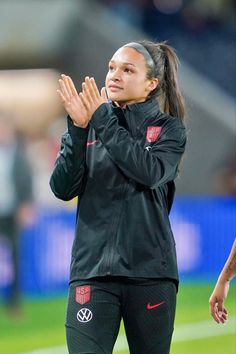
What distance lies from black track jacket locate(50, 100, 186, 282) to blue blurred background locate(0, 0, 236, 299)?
8.65 meters

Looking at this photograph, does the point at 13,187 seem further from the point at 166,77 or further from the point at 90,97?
the point at 90,97

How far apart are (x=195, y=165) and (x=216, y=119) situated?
1490 mm

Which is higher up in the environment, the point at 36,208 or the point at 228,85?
the point at 228,85

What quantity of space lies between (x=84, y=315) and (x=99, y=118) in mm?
896

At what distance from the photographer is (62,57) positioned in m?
18.9

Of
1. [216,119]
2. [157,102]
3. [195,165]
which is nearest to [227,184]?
[195,165]

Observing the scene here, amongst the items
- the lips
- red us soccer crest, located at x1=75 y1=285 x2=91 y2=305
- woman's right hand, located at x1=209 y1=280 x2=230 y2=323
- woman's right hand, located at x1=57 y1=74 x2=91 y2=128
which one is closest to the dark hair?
the lips

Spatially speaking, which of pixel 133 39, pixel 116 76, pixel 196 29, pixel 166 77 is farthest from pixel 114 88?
pixel 196 29

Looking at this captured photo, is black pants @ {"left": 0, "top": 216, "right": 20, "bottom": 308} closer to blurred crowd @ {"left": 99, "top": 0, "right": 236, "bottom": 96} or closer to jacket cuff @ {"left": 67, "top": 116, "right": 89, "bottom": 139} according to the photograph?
jacket cuff @ {"left": 67, "top": 116, "right": 89, "bottom": 139}

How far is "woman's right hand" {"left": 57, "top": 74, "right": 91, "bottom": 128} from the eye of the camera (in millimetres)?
4703

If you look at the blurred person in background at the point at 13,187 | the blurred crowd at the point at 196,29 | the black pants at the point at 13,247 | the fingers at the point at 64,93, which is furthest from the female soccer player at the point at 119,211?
the blurred crowd at the point at 196,29

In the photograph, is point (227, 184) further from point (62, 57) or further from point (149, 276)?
point (149, 276)

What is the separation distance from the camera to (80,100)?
4.72 metres

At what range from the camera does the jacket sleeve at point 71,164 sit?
15.5 ft
